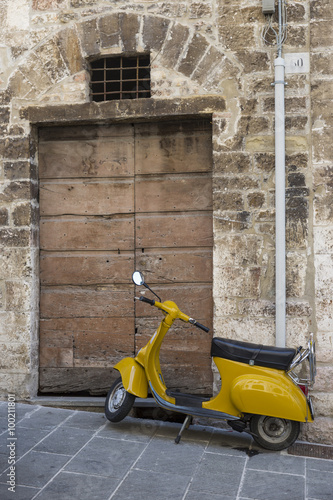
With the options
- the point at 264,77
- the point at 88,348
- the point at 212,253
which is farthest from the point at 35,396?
the point at 264,77

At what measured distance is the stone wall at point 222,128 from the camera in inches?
176

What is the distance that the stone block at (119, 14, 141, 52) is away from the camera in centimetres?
475

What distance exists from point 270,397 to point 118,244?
6.56 feet

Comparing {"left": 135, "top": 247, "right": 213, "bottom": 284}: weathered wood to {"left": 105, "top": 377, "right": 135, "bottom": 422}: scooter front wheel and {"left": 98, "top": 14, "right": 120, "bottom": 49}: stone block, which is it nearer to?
{"left": 105, "top": 377, "right": 135, "bottom": 422}: scooter front wheel

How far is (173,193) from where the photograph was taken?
490cm

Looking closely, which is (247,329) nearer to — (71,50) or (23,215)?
(23,215)

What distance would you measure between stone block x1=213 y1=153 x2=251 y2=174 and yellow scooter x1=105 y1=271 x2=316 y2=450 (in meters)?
1.27

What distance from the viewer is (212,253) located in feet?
15.8

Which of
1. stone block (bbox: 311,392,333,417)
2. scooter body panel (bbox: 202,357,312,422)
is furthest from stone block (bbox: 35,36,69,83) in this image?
stone block (bbox: 311,392,333,417)

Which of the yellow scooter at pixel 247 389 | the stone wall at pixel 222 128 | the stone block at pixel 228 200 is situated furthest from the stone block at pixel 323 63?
the yellow scooter at pixel 247 389

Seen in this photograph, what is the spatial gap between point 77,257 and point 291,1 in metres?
2.92

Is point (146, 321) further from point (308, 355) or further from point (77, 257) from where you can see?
point (308, 355)

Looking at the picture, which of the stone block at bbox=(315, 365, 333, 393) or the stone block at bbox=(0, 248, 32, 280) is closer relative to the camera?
the stone block at bbox=(315, 365, 333, 393)

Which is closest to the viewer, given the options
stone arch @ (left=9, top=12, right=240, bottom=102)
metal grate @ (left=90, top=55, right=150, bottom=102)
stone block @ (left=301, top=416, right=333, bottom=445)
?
stone block @ (left=301, top=416, right=333, bottom=445)
